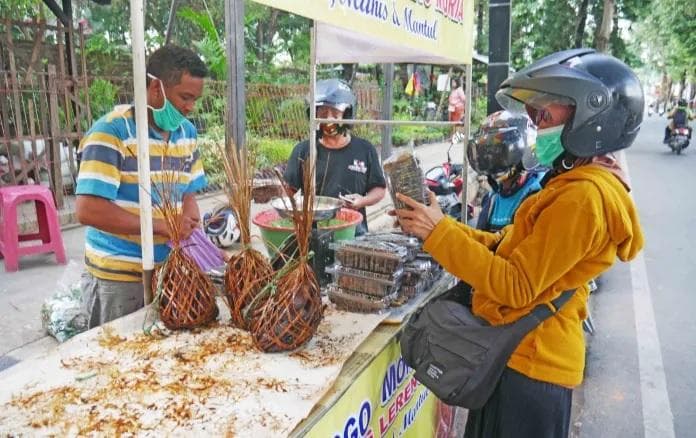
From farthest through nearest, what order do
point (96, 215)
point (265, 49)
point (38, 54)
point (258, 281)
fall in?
point (265, 49)
point (38, 54)
point (96, 215)
point (258, 281)

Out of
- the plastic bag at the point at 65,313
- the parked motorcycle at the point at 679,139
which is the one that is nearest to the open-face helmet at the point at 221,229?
the plastic bag at the point at 65,313

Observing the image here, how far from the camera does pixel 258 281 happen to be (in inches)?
66.2

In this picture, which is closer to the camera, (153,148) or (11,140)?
(153,148)

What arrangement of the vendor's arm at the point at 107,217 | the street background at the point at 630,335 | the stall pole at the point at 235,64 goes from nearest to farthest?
the vendor's arm at the point at 107,217 < the street background at the point at 630,335 < the stall pole at the point at 235,64

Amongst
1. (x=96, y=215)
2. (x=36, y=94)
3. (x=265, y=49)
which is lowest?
(x=96, y=215)

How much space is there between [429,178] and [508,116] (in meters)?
2.30

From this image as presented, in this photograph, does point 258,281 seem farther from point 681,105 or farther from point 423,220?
point 681,105

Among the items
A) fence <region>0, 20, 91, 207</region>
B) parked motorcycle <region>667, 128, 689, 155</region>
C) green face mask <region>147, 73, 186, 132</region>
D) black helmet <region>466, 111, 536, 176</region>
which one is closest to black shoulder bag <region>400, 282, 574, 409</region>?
green face mask <region>147, 73, 186, 132</region>

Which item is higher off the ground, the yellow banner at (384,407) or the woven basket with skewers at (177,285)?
the woven basket with skewers at (177,285)

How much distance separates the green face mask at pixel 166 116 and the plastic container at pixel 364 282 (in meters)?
0.80

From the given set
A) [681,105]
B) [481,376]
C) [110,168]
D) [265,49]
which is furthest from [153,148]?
[681,105]

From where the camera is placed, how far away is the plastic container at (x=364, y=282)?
1.94 meters

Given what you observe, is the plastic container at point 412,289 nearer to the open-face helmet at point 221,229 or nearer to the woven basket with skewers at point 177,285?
the woven basket with skewers at point 177,285

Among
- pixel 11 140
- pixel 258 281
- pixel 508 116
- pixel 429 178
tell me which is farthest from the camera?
pixel 11 140
